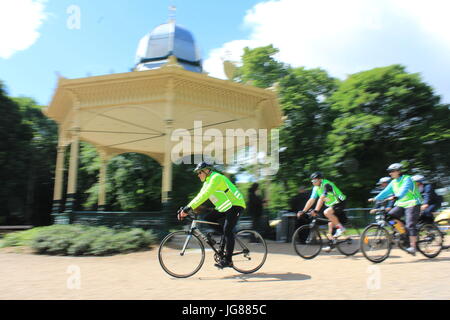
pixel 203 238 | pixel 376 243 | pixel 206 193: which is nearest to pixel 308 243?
pixel 376 243

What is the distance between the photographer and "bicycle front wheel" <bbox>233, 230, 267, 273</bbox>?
575 cm

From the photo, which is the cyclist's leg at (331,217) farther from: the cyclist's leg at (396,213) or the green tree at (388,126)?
the green tree at (388,126)

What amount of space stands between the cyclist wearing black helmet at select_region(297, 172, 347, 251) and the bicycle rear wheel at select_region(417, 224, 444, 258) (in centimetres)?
143

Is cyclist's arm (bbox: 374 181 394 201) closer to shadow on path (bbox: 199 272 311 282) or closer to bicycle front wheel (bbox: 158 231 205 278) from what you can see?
shadow on path (bbox: 199 272 311 282)

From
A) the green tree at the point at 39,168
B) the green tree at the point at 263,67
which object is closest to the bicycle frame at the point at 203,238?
the green tree at the point at 263,67

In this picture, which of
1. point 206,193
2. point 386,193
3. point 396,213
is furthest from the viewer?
point 386,193

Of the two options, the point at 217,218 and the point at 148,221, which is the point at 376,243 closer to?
the point at 217,218

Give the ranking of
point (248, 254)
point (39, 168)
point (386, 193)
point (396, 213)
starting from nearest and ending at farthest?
point (248, 254) < point (396, 213) < point (386, 193) < point (39, 168)

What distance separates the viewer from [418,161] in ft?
65.5

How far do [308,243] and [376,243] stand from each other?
1.22 metres

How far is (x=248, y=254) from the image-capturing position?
5723mm

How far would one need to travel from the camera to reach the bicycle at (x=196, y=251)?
5.43m
